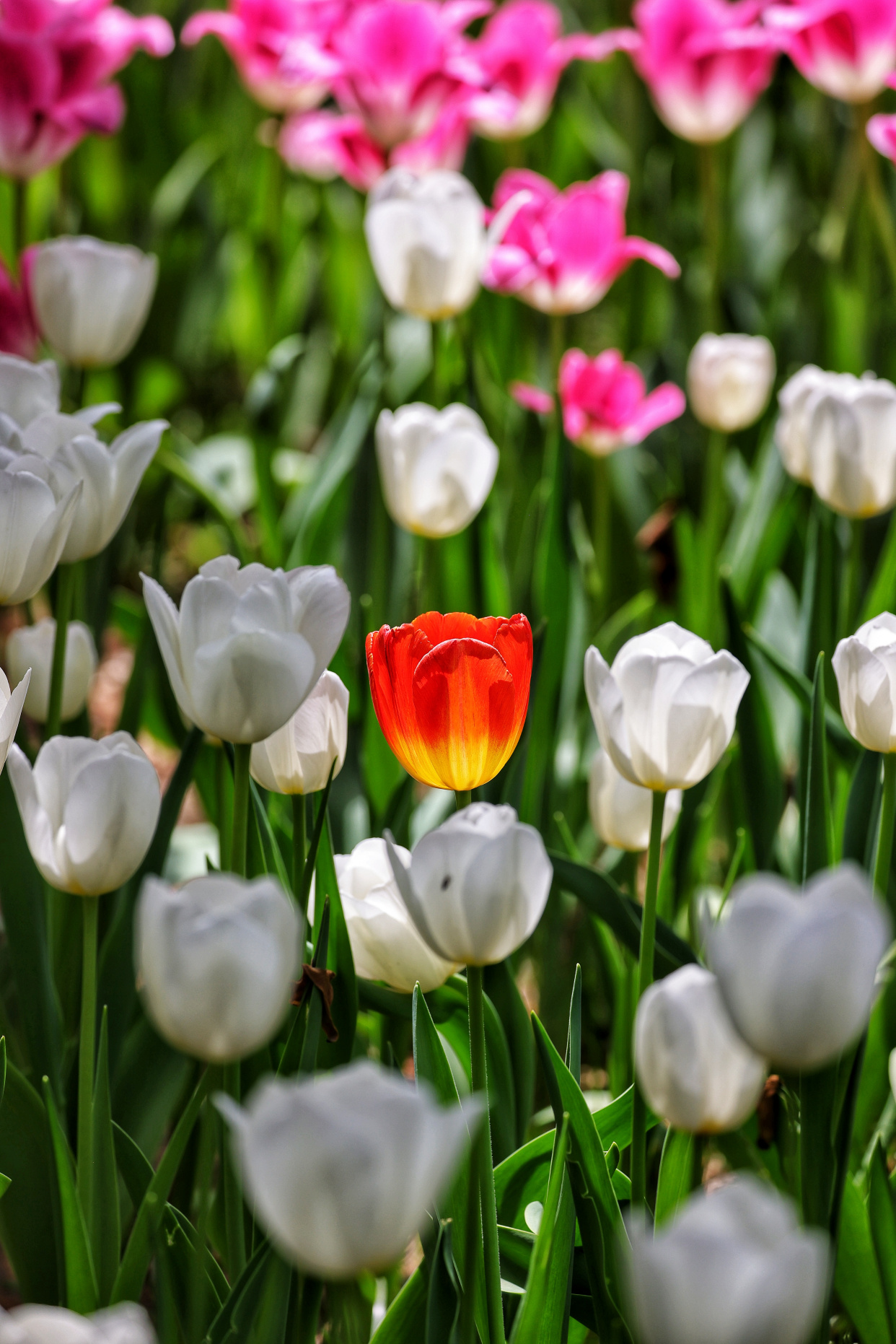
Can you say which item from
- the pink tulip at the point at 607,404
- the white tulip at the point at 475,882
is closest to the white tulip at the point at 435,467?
the pink tulip at the point at 607,404

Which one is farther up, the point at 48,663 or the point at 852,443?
the point at 852,443

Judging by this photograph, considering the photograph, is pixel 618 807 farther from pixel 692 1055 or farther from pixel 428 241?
pixel 428 241

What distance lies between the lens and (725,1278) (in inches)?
14.4

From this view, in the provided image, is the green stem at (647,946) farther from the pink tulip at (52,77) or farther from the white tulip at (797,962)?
the pink tulip at (52,77)

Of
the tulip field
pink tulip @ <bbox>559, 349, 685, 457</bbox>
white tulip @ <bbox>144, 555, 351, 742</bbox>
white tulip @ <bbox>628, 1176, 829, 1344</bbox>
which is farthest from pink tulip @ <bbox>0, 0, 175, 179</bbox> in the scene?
white tulip @ <bbox>628, 1176, 829, 1344</bbox>

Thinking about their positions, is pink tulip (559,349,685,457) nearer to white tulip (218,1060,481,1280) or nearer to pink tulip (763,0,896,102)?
pink tulip (763,0,896,102)

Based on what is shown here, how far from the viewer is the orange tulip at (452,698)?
636 mm

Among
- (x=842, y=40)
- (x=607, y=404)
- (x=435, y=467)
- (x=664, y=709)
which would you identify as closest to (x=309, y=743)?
(x=664, y=709)

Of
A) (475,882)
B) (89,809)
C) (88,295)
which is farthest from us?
(88,295)

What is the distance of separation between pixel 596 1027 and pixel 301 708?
2.09 ft

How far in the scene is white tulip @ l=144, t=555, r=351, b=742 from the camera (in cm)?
60

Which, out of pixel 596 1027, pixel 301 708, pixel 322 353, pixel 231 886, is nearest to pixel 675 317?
pixel 322 353

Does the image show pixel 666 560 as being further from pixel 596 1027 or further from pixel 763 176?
pixel 763 176

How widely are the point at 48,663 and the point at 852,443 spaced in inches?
24.8
